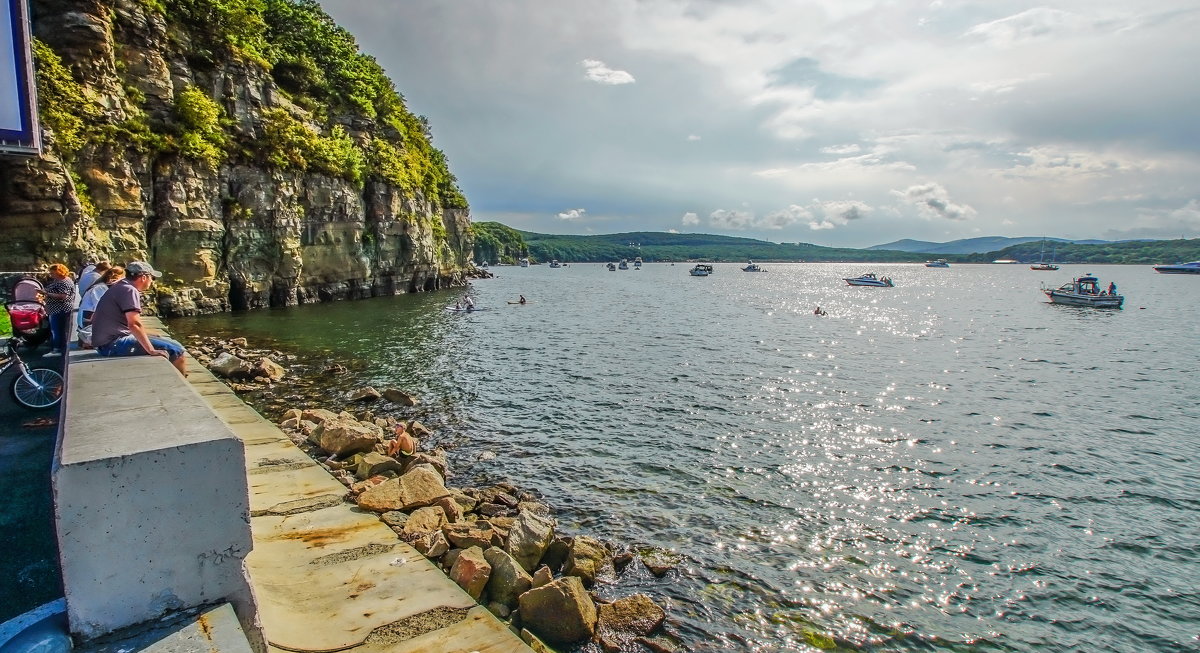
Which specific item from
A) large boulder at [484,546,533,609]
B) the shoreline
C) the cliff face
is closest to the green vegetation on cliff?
the cliff face

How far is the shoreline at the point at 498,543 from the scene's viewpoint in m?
8.07

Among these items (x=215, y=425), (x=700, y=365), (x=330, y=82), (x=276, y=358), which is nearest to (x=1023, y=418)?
(x=700, y=365)

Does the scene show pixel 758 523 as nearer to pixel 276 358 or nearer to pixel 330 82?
pixel 276 358

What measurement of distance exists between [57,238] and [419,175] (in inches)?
1750

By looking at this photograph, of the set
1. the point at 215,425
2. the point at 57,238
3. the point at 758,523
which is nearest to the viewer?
the point at 215,425

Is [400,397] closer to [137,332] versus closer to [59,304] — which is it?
[59,304]

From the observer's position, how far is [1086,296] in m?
64.1

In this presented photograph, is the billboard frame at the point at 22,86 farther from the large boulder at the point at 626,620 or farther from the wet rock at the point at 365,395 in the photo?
the large boulder at the point at 626,620

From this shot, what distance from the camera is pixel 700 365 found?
94.0 feet

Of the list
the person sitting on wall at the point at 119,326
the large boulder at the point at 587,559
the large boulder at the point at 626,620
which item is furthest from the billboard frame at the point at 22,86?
the large boulder at the point at 626,620

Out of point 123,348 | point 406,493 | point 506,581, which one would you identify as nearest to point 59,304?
point 123,348

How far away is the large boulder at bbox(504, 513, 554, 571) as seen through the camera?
959cm

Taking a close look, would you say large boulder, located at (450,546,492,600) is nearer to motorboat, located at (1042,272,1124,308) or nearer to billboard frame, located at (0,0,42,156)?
billboard frame, located at (0,0,42,156)

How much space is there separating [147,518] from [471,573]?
19.1ft
